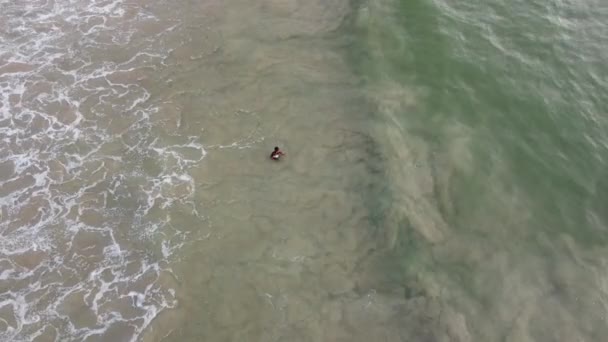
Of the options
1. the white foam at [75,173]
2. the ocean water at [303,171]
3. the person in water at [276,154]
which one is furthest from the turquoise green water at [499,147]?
the white foam at [75,173]

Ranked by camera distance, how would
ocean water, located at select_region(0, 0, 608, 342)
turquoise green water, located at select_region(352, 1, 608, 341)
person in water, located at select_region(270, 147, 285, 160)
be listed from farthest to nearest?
person in water, located at select_region(270, 147, 285, 160) < turquoise green water, located at select_region(352, 1, 608, 341) < ocean water, located at select_region(0, 0, 608, 342)

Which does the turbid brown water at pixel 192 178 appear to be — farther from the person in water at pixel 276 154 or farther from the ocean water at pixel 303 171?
the person in water at pixel 276 154

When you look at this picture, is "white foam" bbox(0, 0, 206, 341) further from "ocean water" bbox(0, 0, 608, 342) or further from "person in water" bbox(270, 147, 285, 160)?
"person in water" bbox(270, 147, 285, 160)

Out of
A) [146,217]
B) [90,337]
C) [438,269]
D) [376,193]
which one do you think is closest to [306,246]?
[376,193]

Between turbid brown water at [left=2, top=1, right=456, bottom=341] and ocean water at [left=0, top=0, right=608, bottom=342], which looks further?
ocean water at [left=0, top=0, right=608, bottom=342]

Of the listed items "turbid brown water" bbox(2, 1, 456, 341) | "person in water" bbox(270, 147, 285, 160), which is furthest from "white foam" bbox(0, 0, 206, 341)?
"person in water" bbox(270, 147, 285, 160)

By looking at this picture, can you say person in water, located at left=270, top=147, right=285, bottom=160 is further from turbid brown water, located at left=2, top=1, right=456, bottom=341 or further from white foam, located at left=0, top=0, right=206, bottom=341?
white foam, located at left=0, top=0, right=206, bottom=341

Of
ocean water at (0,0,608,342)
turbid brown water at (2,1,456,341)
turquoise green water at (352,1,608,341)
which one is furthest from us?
turquoise green water at (352,1,608,341)

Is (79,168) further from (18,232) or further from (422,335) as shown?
(422,335)

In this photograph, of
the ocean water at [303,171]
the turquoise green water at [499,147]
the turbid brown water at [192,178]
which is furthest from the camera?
the turquoise green water at [499,147]
